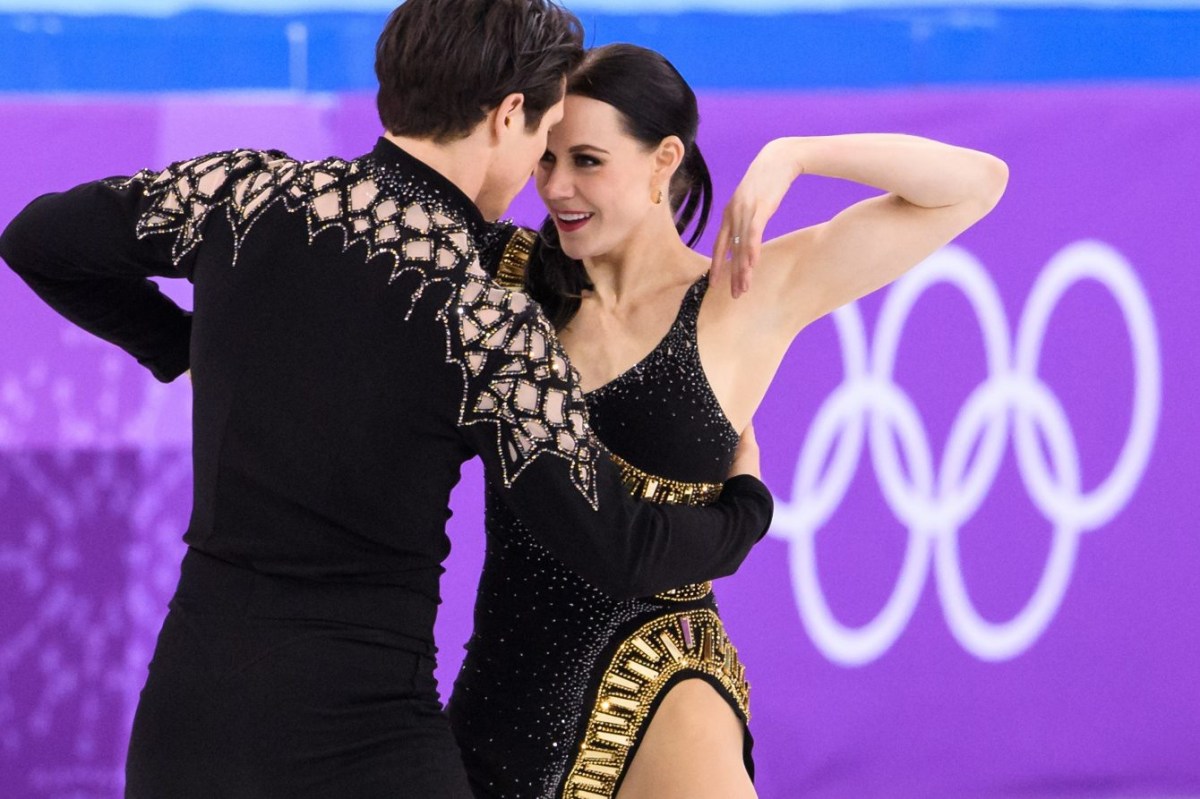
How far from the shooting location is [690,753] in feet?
7.27

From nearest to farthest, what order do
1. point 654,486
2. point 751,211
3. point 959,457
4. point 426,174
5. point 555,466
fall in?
point 555,466
point 426,174
point 751,211
point 654,486
point 959,457

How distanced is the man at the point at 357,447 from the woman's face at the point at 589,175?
548 millimetres

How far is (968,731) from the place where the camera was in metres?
4.02

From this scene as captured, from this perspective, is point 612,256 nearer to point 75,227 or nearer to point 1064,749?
point 75,227

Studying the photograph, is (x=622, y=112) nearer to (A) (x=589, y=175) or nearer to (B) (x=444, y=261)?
(A) (x=589, y=175)

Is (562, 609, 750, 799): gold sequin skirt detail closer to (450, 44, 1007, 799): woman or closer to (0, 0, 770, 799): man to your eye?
(450, 44, 1007, 799): woman

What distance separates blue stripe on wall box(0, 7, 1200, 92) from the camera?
386 centimetres

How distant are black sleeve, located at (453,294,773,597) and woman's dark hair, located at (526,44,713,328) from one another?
698 millimetres

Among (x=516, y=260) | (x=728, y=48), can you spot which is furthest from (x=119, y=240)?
(x=728, y=48)

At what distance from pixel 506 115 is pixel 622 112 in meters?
0.57

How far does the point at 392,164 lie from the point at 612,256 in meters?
0.74

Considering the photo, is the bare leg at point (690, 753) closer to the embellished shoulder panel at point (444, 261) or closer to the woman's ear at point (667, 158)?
the embellished shoulder panel at point (444, 261)

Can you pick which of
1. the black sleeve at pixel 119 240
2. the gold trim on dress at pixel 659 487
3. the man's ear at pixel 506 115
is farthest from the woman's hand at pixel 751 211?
the black sleeve at pixel 119 240

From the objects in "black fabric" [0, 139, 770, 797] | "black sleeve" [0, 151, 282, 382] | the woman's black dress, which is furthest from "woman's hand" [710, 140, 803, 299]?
"black sleeve" [0, 151, 282, 382]
